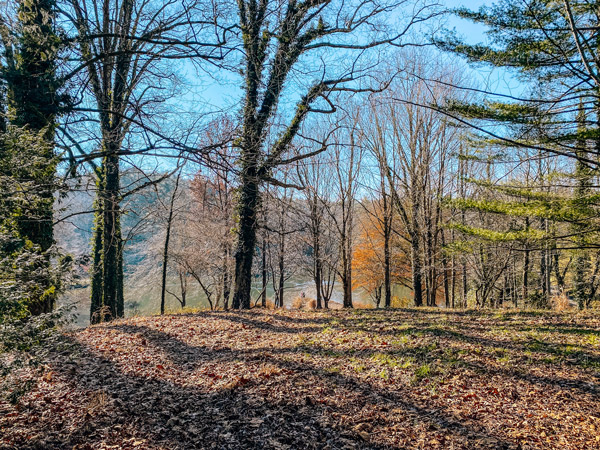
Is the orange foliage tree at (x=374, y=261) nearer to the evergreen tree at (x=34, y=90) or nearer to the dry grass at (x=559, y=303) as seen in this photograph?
the dry grass at (x=559, y=303)

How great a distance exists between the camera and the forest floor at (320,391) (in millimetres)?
3113

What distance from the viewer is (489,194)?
42.0 ft

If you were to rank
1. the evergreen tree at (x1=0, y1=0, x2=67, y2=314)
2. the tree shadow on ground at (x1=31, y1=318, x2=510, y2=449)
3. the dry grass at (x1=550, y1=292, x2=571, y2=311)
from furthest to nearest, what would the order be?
the dry grass at (x1=550, y1=292, x2=571, y2=311)
the evergreen tree at (x1=0, y1=0, x2=67, y2=314)
the tree shadow on ground at (x1=31, y1=318, x2=510, y2=449)

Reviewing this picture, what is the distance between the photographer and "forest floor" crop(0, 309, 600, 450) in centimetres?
311

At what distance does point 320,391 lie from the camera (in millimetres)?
3941

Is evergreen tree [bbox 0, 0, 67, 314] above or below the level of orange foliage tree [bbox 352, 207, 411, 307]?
above

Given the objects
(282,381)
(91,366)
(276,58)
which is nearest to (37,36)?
(276,58)

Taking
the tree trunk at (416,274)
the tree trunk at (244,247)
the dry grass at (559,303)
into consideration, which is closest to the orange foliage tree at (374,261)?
the tree trunk at (416,274)

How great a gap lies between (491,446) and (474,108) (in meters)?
5.26

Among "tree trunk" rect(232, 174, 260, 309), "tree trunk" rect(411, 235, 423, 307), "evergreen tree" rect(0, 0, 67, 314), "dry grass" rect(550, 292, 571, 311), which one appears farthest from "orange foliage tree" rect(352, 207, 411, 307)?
"evergreen tree" rect(0, 0, 67, 314)

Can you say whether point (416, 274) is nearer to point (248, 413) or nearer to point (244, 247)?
point (244, 247)

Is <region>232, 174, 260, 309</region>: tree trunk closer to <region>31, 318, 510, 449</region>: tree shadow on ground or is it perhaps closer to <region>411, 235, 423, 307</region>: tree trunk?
<region>31, 318, 510, 449</region>: tree shadow on ground

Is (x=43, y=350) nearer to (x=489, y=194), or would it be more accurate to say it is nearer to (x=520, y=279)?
(x=489, y=194)

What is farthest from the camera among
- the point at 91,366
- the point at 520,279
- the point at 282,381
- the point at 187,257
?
the point at 520,279
